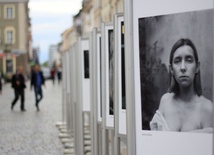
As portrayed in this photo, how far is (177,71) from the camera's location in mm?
4430

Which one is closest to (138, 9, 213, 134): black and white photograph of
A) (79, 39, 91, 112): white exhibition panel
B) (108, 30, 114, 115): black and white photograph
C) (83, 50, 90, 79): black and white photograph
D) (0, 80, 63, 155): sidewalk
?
(108, 30, 114, 115): black and white photograph

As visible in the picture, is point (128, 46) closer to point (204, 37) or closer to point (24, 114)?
point (204, 37)

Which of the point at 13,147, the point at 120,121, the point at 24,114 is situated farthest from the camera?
the point at 24,114

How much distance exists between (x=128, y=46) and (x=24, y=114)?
1596 cm

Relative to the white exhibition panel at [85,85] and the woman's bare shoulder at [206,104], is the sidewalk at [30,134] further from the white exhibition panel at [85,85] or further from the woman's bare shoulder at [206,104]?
the woman's bare shoulder at [206,104]

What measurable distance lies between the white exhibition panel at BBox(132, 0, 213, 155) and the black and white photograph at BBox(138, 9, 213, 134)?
0.04 metres

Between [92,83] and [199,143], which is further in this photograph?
[92,83]

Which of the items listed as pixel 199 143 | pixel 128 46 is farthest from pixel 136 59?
pixel 199 143

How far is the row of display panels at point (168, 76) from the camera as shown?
14.0ft

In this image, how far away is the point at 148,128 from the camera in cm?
470

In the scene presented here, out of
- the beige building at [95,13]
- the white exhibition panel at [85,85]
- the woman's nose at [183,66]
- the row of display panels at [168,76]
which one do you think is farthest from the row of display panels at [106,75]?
the woman's nose at [183,66]

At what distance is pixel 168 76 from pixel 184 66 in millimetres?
187

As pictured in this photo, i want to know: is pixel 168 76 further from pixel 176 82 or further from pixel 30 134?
pixel 30 134

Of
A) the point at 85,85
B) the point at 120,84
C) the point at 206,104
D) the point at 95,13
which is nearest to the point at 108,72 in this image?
the point at 120,84
